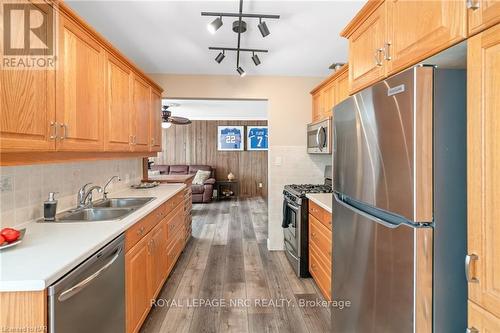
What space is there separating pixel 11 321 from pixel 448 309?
5.47 feet

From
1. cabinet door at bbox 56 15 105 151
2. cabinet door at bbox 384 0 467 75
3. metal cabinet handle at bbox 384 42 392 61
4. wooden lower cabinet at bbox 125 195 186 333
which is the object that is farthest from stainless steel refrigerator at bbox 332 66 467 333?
cabinet door at bbox 56 15 105 151

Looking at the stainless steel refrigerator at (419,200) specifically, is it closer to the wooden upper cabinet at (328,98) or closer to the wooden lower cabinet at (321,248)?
the wooden lower cabinet at (321,248)

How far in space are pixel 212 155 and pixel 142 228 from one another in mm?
6394

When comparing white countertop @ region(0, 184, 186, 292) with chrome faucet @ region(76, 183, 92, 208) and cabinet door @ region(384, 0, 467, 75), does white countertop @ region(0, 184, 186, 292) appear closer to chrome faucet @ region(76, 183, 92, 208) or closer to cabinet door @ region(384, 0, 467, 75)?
chrome faucet @ region(76, 183, 92, 208)

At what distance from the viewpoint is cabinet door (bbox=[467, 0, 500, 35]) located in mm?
779

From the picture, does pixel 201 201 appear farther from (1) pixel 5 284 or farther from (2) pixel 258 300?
(1) pixel 5 284

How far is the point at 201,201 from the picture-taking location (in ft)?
24.0

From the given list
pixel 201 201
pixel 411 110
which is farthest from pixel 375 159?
pixel 201 201

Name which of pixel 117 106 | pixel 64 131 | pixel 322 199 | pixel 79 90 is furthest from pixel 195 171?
pixel 64 131

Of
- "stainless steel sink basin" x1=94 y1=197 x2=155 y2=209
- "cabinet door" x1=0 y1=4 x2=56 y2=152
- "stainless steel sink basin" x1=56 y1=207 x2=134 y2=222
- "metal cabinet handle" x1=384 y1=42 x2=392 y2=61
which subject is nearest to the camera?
"cabinet door" x1=0 y1=4 x2=56 y2=152

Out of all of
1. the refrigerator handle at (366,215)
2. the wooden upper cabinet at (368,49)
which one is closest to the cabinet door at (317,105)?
the wooden upper cabinet at (368,49)

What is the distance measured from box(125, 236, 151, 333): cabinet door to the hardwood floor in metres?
0.24

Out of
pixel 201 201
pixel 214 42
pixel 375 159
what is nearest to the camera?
pixel 375 159

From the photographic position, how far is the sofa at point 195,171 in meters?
7.25
